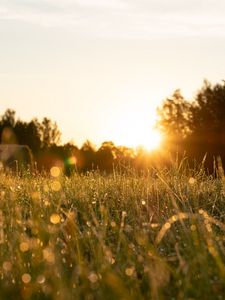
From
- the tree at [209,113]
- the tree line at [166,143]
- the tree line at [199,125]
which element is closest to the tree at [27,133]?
the tree line at [166,143]

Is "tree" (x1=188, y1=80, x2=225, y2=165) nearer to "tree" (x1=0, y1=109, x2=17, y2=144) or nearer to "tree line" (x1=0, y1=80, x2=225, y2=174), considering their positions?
"tree line" (x1=0, y1=80, x2=225, y2=174)

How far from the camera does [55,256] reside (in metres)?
3.57

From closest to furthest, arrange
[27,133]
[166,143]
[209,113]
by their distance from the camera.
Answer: [166,143] → [209,113] → [27,133]

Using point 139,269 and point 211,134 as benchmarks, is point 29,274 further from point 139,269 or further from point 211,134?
point 211,134

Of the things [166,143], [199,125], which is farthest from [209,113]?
[166,143]

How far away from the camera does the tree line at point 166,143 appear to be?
509 inches

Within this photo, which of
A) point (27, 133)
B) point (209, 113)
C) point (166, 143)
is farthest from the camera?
point (27, 133)

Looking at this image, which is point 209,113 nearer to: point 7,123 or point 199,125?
point 199,125

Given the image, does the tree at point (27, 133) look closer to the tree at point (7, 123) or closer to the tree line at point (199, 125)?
the tree at point (7, 123)

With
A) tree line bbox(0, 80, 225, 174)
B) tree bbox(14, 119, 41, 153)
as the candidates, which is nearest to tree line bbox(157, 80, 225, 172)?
tree line bbox(0, 80, 225, 174)

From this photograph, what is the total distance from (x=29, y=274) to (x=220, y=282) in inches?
46.6

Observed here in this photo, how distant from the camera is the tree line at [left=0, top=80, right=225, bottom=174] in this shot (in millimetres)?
12922

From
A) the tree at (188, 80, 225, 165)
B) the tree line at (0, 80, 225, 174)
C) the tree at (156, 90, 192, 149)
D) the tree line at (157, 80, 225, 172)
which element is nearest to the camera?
the tree line at (0, 80, 225, 174)

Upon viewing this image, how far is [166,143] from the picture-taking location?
64.2 ft
